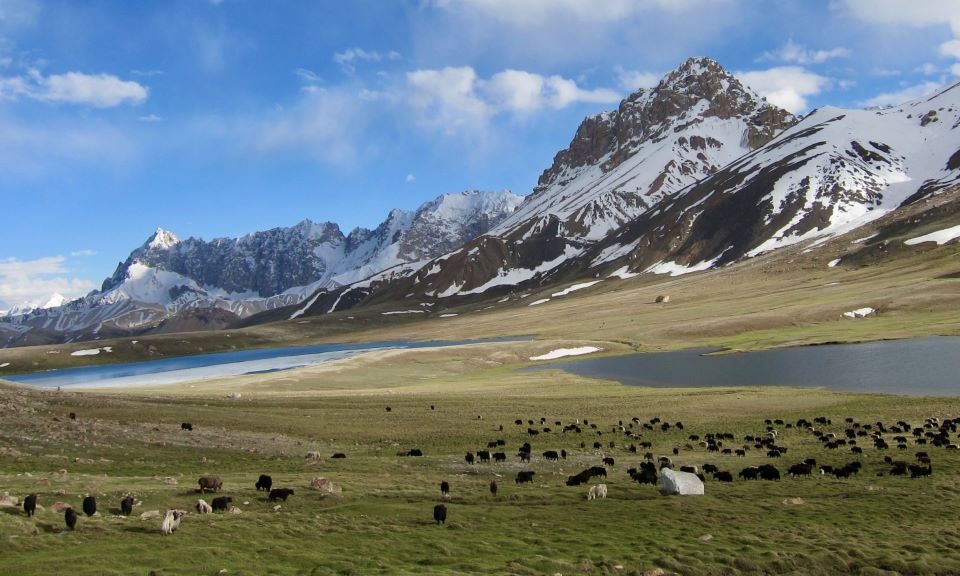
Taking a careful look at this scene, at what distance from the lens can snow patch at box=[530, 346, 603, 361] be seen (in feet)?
454

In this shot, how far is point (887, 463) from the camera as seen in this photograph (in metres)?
36.8

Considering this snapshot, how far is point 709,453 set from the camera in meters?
43.1

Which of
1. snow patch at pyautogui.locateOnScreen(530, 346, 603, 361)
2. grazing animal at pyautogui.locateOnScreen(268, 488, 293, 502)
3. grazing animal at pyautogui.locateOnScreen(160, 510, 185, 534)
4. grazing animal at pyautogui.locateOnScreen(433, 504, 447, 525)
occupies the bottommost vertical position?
grazing animal at pyautogui.locateOnScreen(433, 504, 447, 525)

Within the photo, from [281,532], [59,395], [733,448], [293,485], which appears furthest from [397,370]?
[281,532]

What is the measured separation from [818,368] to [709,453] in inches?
2178

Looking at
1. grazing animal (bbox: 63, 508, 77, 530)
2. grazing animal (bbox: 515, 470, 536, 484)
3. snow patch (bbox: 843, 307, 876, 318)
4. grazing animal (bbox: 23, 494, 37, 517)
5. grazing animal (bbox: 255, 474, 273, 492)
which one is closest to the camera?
grazing animal (bbox: 63, 508, 77, 530)

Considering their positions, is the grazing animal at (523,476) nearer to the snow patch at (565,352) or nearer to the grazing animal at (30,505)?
the grazing animal at (30,505)

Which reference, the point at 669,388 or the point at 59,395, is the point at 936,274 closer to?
the point at 669,388

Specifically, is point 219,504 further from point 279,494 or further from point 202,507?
point 279,494

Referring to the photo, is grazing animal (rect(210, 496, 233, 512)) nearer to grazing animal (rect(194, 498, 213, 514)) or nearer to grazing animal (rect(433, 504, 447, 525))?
grazing animal (rect(194, 498, 213, 514))

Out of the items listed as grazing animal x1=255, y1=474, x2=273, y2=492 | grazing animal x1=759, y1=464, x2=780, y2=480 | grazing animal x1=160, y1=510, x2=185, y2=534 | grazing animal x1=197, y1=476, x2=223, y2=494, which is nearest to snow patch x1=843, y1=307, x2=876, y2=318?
grazing animal x1=759, y1=464, x2=780, y2=480

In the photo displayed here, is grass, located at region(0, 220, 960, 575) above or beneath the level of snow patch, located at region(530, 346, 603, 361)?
beneath

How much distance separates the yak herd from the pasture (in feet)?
1.70

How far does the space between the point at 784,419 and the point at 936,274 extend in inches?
5522
